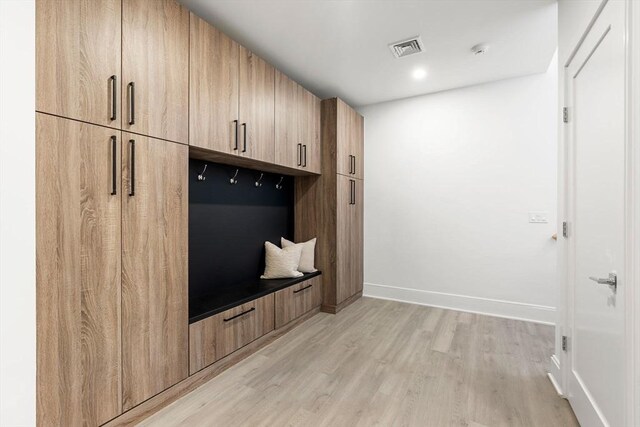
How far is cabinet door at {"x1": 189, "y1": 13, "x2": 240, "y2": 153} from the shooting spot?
78.6 inches

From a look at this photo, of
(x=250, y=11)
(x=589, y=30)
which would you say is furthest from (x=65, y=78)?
(x=589, y=30)

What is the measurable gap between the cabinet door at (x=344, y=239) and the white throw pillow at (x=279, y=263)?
1.91 ft

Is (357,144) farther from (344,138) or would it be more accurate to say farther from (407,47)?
(407,47)

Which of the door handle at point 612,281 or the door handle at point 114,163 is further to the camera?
the door handle at point 114,163

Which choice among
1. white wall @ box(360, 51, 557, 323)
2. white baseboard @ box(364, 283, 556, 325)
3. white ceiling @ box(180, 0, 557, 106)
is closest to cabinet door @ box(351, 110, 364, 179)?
white wall @ box(360, 51, 557, 323)

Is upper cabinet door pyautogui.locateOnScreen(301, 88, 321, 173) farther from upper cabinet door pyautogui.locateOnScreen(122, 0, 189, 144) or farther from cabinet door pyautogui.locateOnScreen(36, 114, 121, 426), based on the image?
cabinet door pyautogui.locateOnScreen(36, 114, 121, 426)

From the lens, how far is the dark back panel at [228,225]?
2508 millimetres

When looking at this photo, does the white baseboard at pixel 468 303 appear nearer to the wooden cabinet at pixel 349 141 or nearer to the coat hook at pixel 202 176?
the wooden cabinet at pixel 349 141

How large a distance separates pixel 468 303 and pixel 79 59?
405 centimetres

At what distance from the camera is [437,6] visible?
216cm

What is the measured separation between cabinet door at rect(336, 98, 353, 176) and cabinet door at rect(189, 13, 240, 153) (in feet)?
4.81

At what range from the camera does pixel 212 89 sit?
83.7 inches

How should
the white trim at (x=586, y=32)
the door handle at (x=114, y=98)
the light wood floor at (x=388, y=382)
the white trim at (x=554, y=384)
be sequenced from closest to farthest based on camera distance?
the white trim at (x=586, y=32) < the door handle at (x=114, y=98) < the light wood floor at (x=388, y=382) < the white trim at (x=554, y=384)
